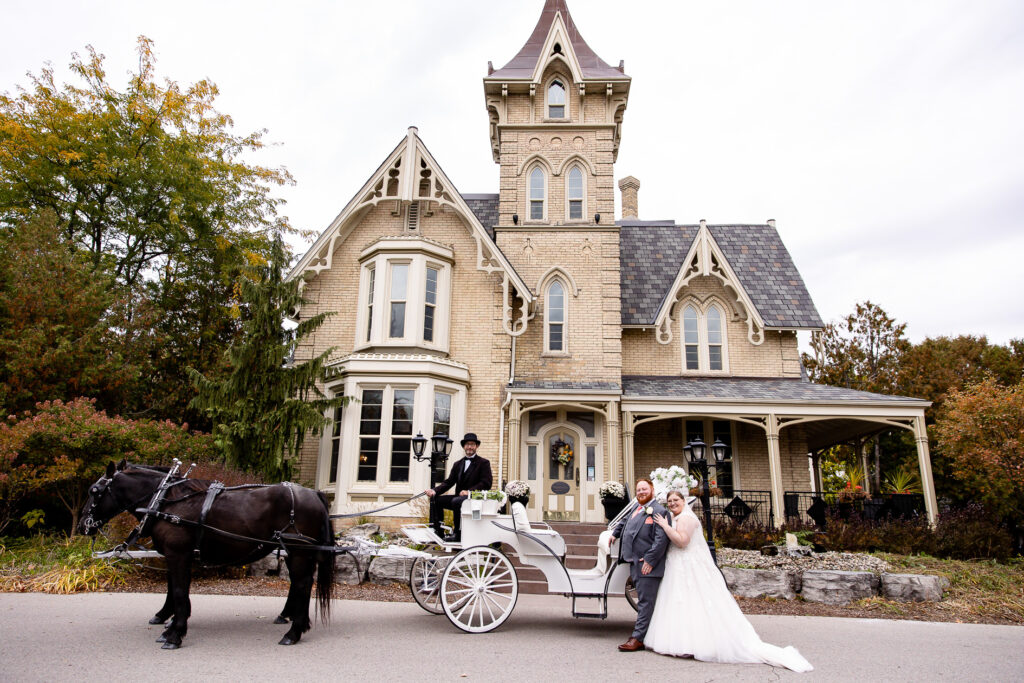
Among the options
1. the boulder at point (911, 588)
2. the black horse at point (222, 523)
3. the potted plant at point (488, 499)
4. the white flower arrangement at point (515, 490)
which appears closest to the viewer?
the black horse at point (222, 523)

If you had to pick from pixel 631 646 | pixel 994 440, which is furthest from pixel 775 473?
pixel 631 646

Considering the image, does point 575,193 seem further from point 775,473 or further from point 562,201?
point 775,473

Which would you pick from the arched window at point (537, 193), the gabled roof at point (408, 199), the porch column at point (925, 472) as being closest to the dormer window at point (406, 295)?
the gabled roof at point (408, 199)

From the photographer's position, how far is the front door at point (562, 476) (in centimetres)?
1667

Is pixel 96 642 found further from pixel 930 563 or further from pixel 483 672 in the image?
pixel 930 563

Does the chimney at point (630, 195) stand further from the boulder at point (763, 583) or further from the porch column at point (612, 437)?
the boulder at point (763, 583)

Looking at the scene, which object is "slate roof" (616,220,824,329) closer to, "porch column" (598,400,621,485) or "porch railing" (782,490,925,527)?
"porch column" (598,400,621,485)

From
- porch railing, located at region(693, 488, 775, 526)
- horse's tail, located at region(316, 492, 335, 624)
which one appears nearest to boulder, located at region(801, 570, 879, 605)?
porch railing, located at region(693, 488, 775, 526)

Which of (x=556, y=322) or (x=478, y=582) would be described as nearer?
(x=478, y=582)

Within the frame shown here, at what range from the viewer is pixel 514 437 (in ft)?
52.5

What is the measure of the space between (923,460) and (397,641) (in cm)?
1411

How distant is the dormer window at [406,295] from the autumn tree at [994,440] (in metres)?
13.2

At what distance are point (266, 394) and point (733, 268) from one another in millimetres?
14234

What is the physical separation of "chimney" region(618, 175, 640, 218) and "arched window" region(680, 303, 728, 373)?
6.97m
